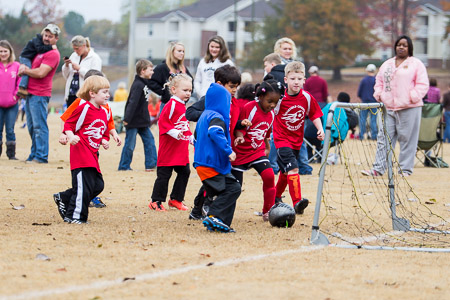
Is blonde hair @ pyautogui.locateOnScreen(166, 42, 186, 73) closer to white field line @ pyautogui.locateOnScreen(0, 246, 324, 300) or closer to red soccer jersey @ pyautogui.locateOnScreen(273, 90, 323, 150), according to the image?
red soccer jersey @ pyautogui.locateOnScreen(273, 90, 323, 150)

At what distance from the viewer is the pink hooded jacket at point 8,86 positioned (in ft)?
43.2

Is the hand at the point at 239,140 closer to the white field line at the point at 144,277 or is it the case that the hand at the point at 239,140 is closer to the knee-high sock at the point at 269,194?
the knee-high sock at the point at 269,194

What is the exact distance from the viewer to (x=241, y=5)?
85000mm

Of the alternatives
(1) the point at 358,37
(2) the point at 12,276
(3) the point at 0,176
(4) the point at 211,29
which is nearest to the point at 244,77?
(3) the point at 0,176

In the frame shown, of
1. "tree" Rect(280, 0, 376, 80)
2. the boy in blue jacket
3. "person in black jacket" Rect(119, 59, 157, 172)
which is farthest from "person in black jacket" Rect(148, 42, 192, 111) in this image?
"tree" Rect(280, 0, 376, 80)

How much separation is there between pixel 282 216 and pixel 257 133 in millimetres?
910

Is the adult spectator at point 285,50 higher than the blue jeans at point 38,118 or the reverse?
higher

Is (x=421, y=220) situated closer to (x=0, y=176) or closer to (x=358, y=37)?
(x=0, y=176)

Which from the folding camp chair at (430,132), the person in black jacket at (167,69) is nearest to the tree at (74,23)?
the folding camp chair at (430,132)

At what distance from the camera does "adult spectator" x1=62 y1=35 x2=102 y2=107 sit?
1144 centimetres

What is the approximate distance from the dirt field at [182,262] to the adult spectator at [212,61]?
3.41 m

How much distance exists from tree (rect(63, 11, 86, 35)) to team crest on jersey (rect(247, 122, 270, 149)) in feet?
402

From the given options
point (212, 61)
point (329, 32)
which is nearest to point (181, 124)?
point (212, 61)

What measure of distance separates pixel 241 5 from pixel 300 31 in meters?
28.0
